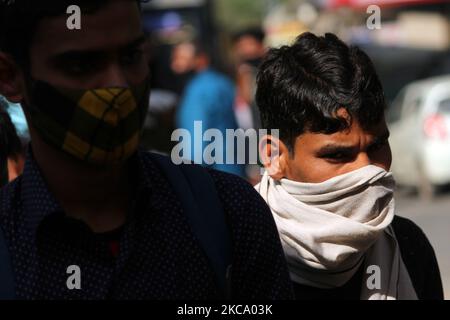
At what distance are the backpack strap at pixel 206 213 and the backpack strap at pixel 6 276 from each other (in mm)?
343

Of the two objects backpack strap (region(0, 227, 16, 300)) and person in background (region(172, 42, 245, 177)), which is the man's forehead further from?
person in background (region(172, 42, 245, 177))

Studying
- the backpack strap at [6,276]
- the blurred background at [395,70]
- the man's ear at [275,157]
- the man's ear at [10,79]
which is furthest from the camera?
the blurred background at [395,70]

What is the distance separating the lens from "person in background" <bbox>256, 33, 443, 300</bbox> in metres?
3.07

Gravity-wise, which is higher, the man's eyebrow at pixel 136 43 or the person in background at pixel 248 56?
the man's eyebrow at pixel 136 43

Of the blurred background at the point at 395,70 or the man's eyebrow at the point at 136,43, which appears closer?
the man's eyebrow at the point at 136,43

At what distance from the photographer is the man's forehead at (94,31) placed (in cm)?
198

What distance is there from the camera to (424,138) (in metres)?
16.5

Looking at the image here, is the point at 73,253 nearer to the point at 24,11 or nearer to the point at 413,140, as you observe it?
the point at 24,11

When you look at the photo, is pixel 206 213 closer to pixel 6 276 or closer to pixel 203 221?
pixel 203 221

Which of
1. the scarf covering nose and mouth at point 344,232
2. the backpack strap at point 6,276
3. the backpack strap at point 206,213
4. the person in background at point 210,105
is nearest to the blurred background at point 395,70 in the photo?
the person in background at point 210,105

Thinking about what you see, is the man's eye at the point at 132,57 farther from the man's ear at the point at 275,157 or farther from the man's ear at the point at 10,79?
the man's ear at the point at 275,157

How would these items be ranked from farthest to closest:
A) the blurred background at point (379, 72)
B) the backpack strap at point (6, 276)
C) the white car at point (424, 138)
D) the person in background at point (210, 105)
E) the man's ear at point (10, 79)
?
the white car at point (424, 138), the blurred background at point (379, 72), the person in background at point (210, 105), the man's ear at point (10, 79), the backpack strap at point (6, 276)

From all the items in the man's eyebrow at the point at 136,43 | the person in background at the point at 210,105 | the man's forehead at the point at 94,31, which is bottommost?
the person in background at the point at 210,105

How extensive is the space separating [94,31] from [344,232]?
1.29 metres
